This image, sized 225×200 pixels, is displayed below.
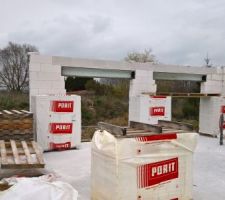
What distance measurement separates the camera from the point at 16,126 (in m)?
7.36

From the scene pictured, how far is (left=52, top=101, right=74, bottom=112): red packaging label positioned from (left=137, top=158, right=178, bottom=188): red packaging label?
4.61 metres

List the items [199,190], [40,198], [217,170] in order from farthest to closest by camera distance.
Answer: [217,170] → [199,190] → [40,198]

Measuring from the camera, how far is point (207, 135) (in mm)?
11203

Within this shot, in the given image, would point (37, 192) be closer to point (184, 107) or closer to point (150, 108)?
point (150, 108)

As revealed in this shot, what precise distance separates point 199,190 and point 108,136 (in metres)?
2.22

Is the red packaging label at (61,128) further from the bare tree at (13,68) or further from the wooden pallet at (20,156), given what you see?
the bare tree at (13,68)

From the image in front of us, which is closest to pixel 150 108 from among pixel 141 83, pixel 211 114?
pixel 141 83

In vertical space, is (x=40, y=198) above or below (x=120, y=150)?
below

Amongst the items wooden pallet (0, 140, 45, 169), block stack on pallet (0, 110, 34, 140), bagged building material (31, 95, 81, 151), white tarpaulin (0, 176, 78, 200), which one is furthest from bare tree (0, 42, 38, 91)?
white tarpaulin (0, 176, 78, 200)

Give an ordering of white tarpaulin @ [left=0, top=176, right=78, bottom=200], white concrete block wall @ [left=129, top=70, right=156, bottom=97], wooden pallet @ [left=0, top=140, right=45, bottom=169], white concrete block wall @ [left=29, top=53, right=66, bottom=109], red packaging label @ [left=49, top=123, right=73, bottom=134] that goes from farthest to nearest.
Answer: white concrete block wall @ [left=129, top=70, right=156, bottom=97], white concrete block wall @ [left=29, top=53, right=66, bottom=109], red packaging label @ [left=49, top=123, right=73, bottom=134], wooden pallet @ [left=0, top=140, right=45, bottom=169], white tarpaulin @ [left=0, top=176, right=78, bottom=200]

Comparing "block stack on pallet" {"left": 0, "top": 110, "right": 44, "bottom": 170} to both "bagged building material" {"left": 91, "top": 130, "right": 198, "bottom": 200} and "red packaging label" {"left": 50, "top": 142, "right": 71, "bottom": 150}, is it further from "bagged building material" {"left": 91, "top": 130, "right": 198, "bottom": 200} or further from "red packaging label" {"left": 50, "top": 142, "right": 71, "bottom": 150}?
"bagged building material" {"left": 91, "top": 130, "right": 198, "bottom": 200}

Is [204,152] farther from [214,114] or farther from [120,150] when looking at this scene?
[120,150]

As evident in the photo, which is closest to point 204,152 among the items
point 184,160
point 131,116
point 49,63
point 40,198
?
point 131,116

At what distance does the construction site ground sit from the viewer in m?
5.19
